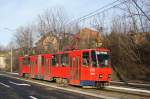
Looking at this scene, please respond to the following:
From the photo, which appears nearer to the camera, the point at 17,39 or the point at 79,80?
the point at 79,80

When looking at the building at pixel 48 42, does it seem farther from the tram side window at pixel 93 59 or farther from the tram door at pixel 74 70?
the tram side window at pixel 93 59

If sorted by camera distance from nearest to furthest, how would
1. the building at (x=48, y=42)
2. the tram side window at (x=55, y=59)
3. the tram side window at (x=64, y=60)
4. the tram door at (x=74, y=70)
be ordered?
1. the tram door at (x=74, y=70)
2. the tram side window at (x=64, y=60)
3. the tram side window at (x=55, y=59)
4. the building at (x=48, y=42)

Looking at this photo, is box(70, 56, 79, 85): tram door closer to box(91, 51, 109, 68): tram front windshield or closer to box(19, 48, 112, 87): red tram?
box(19, 48, 112, 87): red tram

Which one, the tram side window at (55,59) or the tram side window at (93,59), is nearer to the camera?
the tram side window at (93,59)

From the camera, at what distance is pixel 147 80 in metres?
41.8

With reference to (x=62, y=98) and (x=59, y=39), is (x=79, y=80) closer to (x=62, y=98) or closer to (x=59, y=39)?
(x=62, y=98)

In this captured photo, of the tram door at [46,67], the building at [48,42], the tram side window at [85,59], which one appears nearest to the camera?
the tram side window at [85,59]

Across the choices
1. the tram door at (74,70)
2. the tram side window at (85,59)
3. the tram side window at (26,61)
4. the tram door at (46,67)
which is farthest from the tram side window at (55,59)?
the tram side window at (26,61)

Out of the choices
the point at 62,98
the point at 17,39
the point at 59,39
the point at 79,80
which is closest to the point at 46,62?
the point at 79,80

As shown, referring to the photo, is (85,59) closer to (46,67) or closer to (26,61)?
(46,67)

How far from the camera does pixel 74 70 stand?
2939 centimetres

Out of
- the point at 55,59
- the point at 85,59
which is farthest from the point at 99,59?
the point at 55,59

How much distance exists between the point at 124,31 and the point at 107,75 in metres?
25.4

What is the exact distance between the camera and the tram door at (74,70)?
28.9m
